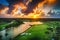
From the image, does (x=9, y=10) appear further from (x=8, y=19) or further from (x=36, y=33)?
(x=36, y=33)

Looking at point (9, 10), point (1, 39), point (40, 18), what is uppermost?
point (9, 10)

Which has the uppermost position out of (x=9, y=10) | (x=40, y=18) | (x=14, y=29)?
(x=9, y=10)

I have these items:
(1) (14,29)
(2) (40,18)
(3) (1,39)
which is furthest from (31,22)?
(3) (1,39)

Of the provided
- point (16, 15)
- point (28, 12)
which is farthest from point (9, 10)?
point (28, 12)

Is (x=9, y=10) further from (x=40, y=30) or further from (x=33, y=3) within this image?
(x=40, y=30)

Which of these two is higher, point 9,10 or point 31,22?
point 9,10

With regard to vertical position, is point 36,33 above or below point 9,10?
below
